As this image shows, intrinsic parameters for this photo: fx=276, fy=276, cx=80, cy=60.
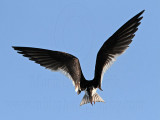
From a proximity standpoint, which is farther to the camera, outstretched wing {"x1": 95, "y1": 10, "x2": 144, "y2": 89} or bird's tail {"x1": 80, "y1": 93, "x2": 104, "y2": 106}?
bird's tail {"x1": 80, "y1": 93, "x2": 104, "y2": 106}

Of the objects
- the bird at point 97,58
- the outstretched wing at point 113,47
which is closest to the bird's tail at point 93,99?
the bird at point 97,58

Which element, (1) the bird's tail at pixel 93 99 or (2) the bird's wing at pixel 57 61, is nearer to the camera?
(2) the bird's wing at pixel 57 61

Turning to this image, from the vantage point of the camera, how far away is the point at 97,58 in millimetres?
6836

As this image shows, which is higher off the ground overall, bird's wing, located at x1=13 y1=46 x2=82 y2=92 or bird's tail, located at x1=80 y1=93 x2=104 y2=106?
bird's wing, located at x1=13 y1=46 x2=82 y2=92

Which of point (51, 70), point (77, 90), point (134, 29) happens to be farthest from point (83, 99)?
point (134, 29)

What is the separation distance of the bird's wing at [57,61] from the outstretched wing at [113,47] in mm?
515

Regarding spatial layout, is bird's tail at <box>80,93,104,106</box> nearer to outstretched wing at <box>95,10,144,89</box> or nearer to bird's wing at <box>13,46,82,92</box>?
bird's wing at <box>13,46,82,92</box>

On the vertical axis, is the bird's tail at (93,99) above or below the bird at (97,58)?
below

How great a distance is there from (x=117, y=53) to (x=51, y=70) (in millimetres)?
1731

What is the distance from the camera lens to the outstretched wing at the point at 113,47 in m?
6.73

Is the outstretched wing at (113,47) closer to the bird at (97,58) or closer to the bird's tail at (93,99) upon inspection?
the bird at (97,58)

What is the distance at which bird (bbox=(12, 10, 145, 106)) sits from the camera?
6676 millimetres

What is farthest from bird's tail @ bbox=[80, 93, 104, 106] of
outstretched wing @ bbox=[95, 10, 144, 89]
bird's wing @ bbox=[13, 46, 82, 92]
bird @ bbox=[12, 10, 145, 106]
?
outstretched wing @ bbox=[95, 10, 144, 89]

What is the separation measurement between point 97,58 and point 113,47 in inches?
19.5
